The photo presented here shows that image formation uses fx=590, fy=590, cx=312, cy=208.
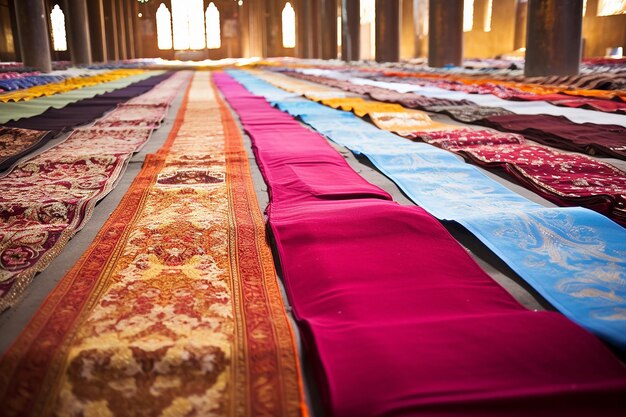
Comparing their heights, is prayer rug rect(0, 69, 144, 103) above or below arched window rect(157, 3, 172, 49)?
below

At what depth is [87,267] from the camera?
5.29ft

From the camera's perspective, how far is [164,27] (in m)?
34.4

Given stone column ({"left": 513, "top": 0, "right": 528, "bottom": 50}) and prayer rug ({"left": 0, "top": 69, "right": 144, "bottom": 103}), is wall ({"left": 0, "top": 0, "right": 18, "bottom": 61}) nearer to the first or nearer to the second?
prayer rug ({"left": 0, "top": 69, "right": 144, "bottom": 103})

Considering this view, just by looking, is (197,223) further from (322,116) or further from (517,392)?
(322,116)

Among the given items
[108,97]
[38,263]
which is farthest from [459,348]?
[108,97]

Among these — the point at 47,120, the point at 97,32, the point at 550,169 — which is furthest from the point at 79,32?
the point at 550,169

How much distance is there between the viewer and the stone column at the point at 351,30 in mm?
16984

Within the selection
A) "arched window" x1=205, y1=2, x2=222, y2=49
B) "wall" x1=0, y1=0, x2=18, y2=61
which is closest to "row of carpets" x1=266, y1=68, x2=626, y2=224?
"wall" x1=0, y1=0, x2=18, y2=61

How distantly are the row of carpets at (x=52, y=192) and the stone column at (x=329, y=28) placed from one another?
17323mm

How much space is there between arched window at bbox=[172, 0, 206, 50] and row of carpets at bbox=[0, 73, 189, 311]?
32070 millimetres

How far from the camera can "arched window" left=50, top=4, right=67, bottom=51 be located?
29.4 metres

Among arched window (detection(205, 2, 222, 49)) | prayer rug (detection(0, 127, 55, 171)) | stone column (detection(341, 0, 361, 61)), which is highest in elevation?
arched window (detection(205, 2, 222, 49))

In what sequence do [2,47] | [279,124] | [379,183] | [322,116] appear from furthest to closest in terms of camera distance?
1. [2,47]
2. [322,116]
3. [279,124]
4. [379,183]

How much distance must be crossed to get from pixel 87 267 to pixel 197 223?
45 centimetres
